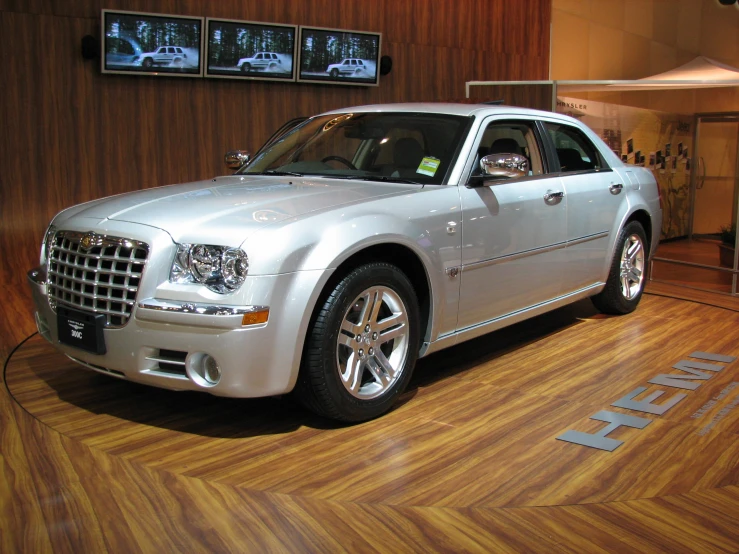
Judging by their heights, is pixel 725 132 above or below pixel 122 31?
below

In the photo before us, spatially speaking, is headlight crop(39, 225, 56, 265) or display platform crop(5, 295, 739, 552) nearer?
display platform crop(5, 295, 739, 552)

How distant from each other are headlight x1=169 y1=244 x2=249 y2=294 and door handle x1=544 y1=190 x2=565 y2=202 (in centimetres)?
208

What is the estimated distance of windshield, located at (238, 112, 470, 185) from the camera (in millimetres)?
3990

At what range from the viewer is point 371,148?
13.8ft

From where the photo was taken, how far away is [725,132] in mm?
7434

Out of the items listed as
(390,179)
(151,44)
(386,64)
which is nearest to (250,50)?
(151,44)

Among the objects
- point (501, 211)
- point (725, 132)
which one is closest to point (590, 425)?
point (501, 211)

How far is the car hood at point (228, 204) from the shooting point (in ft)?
10.2

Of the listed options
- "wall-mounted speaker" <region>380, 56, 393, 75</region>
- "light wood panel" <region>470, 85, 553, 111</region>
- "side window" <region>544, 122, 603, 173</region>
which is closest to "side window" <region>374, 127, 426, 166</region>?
"side window" <region>544, 122, 603, 173</region>

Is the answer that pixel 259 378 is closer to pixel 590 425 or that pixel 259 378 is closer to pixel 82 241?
pixel 82 241

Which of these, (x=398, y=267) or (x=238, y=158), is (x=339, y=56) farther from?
(x=398, y=267)

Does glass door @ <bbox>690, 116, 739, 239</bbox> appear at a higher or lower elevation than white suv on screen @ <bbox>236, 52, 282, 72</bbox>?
lower

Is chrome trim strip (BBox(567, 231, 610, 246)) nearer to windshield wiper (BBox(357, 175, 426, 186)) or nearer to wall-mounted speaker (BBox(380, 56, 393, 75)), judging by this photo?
windshield wiper (BBox(357, 175, 426, 186))

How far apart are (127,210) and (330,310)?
1.01m
